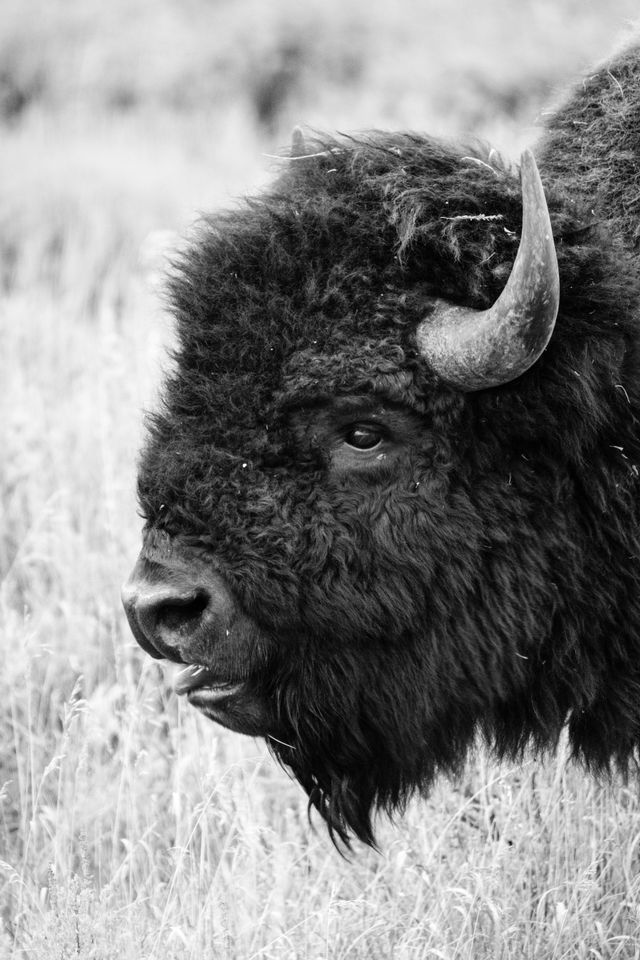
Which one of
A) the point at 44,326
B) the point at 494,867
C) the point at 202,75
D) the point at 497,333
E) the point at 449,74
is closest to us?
the point at 497,333

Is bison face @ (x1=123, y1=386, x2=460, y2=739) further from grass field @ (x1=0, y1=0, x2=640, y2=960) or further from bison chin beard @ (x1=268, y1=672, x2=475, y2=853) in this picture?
grass field @ (x1=0, y1=0, x2=640, y2=960)

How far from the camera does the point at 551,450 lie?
316 centimetres

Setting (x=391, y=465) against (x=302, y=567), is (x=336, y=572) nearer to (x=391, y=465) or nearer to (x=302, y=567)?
(x=302, y=567)

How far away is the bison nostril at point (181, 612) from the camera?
3029mm

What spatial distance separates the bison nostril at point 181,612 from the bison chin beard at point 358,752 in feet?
1.24

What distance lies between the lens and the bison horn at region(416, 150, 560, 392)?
9.28 ft

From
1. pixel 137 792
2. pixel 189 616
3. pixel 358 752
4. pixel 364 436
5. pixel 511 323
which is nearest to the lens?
pixel 511 323

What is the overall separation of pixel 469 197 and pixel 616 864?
91.2 inches

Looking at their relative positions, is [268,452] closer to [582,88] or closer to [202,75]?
[582,88]

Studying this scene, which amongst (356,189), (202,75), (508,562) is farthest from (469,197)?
(202,75)

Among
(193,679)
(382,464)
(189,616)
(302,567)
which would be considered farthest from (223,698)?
(382,464)

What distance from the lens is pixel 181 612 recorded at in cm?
306

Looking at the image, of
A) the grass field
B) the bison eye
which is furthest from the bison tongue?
the bison eye

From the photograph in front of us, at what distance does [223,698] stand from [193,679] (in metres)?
0.11
